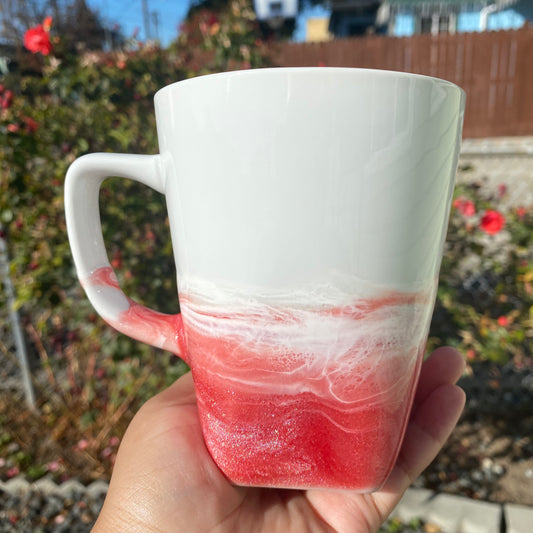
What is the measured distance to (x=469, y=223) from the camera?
2232 millimetres

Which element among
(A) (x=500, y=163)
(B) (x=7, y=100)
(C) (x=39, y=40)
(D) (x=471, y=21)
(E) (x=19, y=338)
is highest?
(D) (x=471, y=21)

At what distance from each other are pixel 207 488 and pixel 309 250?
0.48 m

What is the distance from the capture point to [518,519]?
1.64 m

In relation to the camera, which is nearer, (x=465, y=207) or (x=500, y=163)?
(x=465, y=207)

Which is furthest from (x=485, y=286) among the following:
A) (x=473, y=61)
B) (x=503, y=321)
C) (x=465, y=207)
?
(x=473, y=61)

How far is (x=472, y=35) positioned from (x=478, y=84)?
1.74 ft

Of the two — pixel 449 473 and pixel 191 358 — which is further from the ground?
pixel 191 358

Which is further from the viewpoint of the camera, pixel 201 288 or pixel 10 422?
pixel 10 422

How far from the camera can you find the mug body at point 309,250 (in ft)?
1.66

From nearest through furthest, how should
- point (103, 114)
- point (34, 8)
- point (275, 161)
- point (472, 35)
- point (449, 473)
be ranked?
point (275, 161) < point (103, 114) < point (449, 473) < point (34, 8) < point (472, 35)

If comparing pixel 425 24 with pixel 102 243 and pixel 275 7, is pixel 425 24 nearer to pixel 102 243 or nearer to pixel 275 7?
pixel 275 7

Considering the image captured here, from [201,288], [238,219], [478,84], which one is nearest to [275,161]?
[238,219]

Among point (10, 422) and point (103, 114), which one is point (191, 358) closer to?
point (103, 114)

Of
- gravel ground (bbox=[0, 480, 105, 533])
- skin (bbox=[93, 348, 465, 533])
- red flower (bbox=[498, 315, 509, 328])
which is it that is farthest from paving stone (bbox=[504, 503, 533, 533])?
gravel ground (bbox=[0, 480, 105, 533])
